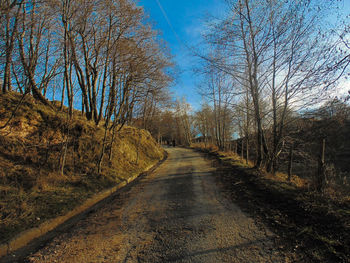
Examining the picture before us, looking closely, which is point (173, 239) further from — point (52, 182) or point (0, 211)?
point (52, 182)

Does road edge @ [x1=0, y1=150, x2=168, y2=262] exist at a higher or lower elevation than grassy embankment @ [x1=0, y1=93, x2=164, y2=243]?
lower

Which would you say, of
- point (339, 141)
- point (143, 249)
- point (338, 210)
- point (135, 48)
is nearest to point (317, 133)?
point (338, 210)

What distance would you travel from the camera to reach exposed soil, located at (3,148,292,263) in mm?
2580

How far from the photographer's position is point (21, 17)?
15.6 feet

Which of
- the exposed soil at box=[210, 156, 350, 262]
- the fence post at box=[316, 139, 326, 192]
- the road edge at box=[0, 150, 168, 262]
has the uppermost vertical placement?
the fence post at box=[316, 139, 326, 192]

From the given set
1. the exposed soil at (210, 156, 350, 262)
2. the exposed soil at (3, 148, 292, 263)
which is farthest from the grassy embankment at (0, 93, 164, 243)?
the exposed soil at (210, 156, 350, 262)

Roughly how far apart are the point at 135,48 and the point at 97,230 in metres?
8.71

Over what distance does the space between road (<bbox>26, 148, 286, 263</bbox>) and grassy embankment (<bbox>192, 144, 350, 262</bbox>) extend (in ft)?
1.06

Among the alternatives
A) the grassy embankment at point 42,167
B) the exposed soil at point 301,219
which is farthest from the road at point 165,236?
the grassy embankment at point 42,167

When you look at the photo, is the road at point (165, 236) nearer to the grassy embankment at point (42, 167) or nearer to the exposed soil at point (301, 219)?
the exposed soil at point (301, 219)

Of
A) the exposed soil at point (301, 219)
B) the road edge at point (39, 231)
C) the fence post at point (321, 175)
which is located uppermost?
the fence post at point (321, 175)

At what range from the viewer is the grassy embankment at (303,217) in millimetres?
2596

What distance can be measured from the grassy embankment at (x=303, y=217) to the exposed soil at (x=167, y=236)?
0.28m

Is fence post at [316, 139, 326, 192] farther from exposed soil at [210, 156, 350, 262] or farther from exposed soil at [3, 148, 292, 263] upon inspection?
exposed soil at [3, 148, 292, 263]
